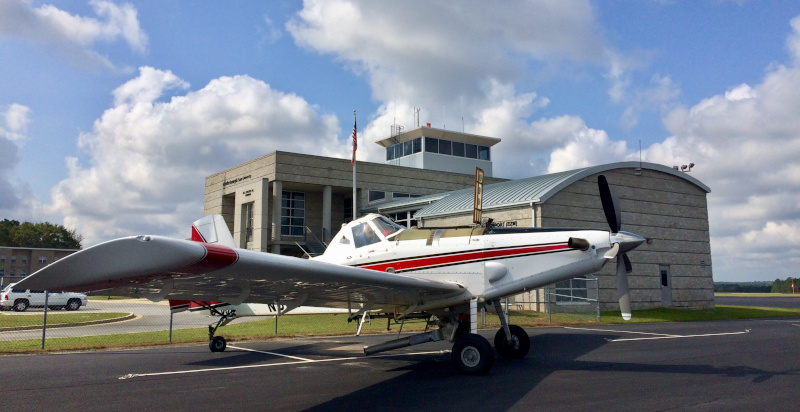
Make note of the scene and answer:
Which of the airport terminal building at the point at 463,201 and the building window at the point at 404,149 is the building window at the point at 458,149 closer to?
the airport terminal building at the point at 463,201

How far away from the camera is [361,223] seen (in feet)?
34.1

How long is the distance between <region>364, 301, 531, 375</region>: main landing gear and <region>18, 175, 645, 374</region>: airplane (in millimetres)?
17

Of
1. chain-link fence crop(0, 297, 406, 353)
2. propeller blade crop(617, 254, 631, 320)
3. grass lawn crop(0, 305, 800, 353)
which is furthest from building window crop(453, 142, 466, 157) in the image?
propeller blade crop(617, 254, 631, 320)

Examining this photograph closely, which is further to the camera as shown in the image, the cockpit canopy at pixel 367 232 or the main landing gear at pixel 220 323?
the main landing gear at pixel 220 323

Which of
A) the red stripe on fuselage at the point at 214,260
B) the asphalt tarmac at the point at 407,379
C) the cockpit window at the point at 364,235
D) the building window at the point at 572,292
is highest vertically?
the cockpit window at the point at 364,235

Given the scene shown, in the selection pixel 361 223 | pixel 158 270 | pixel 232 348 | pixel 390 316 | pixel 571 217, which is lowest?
pixel 232 348

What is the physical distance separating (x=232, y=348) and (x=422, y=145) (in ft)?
99.0

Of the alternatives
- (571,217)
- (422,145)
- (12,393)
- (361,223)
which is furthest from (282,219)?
(12,393)

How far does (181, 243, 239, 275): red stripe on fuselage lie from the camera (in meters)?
4.65

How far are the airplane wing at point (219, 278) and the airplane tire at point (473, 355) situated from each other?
3.04 feet

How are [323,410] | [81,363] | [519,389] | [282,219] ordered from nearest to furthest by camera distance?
[323,410], [519,389], [81,363], [282,219]

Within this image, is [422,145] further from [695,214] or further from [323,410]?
[323,410]

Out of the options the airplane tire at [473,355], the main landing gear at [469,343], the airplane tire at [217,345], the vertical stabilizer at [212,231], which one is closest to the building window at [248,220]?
the vertical stabilizer at [212,231]

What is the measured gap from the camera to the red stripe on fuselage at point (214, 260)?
4.65m
